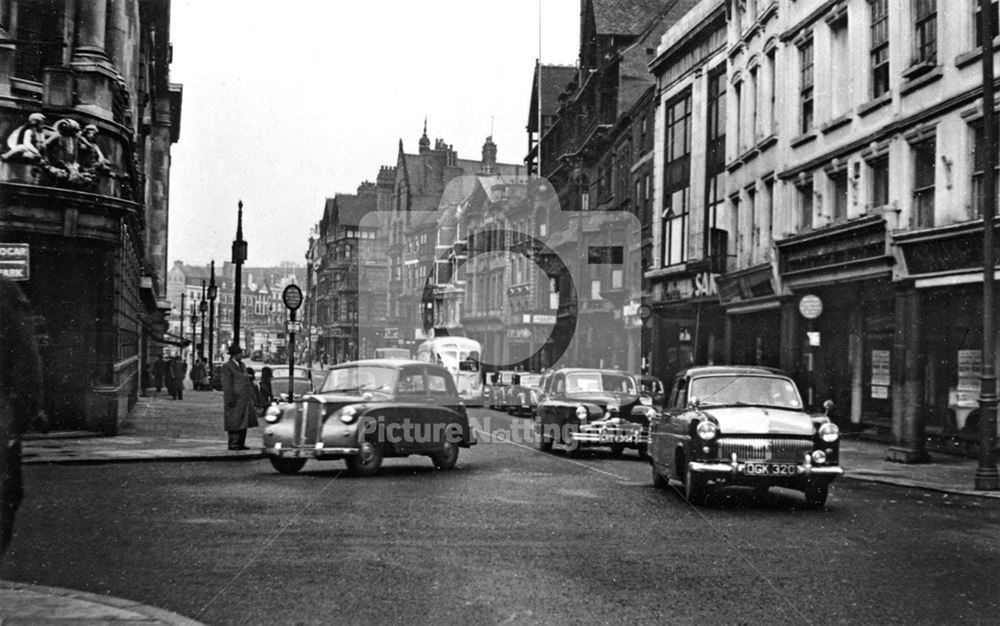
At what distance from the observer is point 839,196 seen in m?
27.2

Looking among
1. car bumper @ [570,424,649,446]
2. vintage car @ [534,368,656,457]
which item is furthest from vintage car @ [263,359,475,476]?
vintage car @ [534,368,656,457]

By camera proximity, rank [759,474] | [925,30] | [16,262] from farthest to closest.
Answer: [925,30] → [16,262] → [759,474]

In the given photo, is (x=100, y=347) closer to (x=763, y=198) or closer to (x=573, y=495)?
(x=573, y=495)

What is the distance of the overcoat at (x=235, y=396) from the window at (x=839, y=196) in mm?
14865

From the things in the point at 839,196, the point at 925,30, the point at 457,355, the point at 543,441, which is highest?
the point at 925,30

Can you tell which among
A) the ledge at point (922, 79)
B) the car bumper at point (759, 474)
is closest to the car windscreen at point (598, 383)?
the car bumper at point (759, 474)

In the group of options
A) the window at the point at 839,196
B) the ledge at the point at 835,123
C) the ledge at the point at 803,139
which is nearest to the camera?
the ledge at the point at 835,123

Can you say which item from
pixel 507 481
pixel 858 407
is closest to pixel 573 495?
pixel 507 481

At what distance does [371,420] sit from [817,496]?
6.31 m

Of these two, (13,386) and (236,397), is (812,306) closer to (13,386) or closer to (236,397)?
(236,397)

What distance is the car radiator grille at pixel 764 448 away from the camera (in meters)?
12.9

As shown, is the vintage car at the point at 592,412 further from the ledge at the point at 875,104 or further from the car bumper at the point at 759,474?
the ledge at the point at 875,104

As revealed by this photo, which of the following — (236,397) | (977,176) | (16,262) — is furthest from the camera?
(977,176)

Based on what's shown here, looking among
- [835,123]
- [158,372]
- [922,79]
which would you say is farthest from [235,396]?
[158,372]
